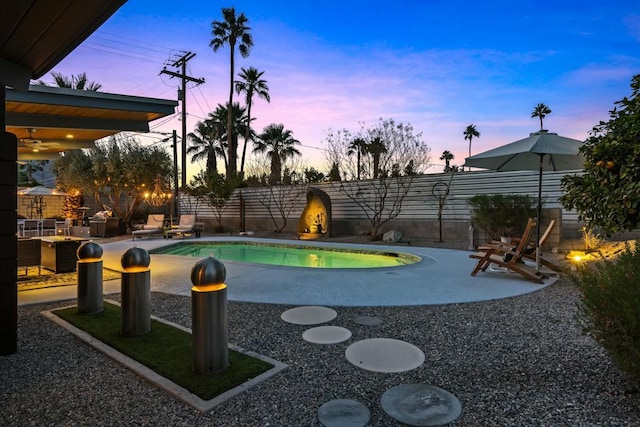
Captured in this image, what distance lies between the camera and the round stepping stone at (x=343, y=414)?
6.19ft

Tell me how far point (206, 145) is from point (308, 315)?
2423cm

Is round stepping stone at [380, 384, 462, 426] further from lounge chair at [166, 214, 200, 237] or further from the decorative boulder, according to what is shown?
lounge chair at [166, 214, 200, 237]

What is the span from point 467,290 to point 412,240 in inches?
264

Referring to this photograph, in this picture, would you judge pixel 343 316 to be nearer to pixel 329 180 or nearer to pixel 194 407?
pixel 194 407

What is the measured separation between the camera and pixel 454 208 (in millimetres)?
11195

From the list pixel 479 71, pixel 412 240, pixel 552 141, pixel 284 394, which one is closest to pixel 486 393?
pixel 284 394

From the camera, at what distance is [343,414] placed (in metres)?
1.97

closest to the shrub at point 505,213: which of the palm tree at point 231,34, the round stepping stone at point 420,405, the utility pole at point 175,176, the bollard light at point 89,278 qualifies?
the round stepping stone at point 420,405

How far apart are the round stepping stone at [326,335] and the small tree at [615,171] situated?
234 centimetres

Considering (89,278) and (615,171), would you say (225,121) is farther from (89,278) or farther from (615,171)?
(615,171)

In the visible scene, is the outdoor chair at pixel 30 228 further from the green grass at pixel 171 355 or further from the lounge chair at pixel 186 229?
the green grass at pixel 171 355

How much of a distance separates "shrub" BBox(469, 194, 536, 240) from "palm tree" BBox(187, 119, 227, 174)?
66.9ft

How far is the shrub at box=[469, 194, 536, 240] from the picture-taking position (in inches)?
365

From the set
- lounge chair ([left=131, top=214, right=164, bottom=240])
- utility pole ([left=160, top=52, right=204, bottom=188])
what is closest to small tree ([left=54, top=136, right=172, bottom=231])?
lounge chair ([left=131, top=214, right=164, bottom=240])
